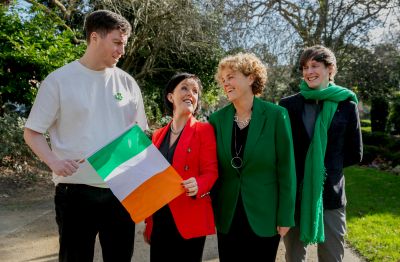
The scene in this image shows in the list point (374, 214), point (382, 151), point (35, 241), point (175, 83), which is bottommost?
point (382, 151)

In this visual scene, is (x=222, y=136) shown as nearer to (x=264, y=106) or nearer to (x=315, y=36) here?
(x=264, y=106)

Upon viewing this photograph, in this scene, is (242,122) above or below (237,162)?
above

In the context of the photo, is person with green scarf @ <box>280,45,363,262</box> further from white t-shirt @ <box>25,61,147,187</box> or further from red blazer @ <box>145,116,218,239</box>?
white t-shirt @ <box>25,61,147,187</box>

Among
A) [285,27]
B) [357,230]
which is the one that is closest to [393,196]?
[357,230]

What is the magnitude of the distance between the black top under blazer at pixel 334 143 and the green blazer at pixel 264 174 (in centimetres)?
43

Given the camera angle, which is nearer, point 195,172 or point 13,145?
point 195,172

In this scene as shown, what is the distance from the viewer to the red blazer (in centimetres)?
252

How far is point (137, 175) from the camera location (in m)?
2.46

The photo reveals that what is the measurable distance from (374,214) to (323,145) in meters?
4.27

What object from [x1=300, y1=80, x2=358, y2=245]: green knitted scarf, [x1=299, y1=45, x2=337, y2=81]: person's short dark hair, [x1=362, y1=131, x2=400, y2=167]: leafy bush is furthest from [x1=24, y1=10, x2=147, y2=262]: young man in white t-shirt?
[x1=362, y1=131, x2=400, y2=167]: leafy bush

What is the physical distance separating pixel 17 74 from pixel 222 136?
7.04 m

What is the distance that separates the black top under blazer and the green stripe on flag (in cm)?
120

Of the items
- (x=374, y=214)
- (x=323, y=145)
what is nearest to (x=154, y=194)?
(x=323, y=145)

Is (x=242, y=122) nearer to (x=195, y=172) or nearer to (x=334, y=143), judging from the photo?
(x=195, y=172)
